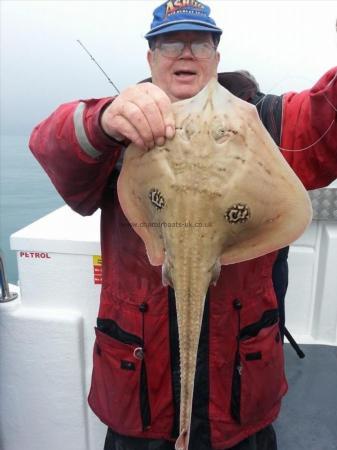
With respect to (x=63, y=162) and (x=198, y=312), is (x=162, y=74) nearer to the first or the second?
(x=63, y=162)

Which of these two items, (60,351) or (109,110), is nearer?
(109,110)

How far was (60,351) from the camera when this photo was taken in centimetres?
292

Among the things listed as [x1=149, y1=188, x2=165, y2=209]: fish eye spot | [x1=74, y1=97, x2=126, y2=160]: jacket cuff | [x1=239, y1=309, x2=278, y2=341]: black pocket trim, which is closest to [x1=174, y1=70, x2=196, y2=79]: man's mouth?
[x1=74, y1=97, x2=126, y2=160]: jacket cuff

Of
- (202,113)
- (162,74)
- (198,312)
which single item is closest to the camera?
(202,113)

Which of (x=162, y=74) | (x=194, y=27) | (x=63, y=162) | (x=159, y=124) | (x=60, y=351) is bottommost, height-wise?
(x=60, y=351)

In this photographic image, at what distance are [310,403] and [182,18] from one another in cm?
288

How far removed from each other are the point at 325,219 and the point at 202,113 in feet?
8.73

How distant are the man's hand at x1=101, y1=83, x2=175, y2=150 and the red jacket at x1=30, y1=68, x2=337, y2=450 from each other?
1.38ft

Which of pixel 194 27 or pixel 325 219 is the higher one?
pixel 194 27

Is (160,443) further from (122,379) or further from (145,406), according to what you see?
(122,379)

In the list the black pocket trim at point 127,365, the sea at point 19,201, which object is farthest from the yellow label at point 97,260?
the sea at point 19,201

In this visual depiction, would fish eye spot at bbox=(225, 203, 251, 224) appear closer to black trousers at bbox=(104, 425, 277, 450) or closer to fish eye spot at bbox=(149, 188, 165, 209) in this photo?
fish eye spot at bbox=(149, 188, 165, 209)

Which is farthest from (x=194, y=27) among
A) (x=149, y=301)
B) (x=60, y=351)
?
(x=60, y=351)

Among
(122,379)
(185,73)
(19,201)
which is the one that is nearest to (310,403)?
(122,379)
